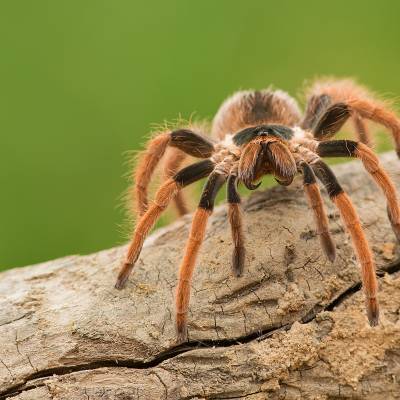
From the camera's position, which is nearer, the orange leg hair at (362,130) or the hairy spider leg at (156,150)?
the hairy spider leg at (156,150)

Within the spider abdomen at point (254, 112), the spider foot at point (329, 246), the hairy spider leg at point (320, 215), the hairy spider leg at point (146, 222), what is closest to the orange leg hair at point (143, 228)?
the hairy spider leg at point (146, 222)

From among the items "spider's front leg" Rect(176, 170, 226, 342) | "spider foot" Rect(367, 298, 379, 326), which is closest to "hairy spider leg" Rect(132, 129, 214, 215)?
"spider's front leg" Rect(176, 170, 226, 342)

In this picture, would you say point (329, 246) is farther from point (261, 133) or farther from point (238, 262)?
point (261, 133)

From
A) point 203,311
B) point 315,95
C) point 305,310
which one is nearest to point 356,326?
point 305,310

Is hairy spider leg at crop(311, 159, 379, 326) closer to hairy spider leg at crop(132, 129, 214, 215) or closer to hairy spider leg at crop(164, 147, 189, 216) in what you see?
hairy spider leg at crop(132, 129, 214, 215)

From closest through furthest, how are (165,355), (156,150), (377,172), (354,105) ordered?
(165,355), (377,172), (354,105), (156,150)

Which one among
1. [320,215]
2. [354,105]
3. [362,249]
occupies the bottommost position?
[362,249]

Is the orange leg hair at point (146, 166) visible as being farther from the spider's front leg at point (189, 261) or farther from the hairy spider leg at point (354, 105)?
the hairy spider leg at point (354, 105)

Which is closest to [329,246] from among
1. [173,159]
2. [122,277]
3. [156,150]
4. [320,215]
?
[320,215]
